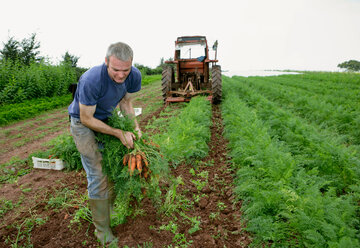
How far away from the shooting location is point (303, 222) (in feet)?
8.11

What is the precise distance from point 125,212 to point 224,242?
1255 millimetres

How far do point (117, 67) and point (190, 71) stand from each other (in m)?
8.99

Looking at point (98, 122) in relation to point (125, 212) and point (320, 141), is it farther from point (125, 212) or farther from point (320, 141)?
point (320, 141)

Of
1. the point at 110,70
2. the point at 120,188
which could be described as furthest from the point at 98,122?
the point at 120,188

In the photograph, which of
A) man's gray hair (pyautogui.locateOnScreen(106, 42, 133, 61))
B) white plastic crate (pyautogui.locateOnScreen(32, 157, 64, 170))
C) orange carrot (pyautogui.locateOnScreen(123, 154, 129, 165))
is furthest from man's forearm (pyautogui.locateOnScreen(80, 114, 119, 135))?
white plastic crate (pyautogui.locateOnScreen(32, 157, 64, 170))

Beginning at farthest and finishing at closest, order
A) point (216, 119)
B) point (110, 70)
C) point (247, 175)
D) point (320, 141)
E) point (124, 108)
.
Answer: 1. point (216, 119)
2. point (320, 141)
3. point (247, 175)
4. point (124, 108)
5. point (110, 70)

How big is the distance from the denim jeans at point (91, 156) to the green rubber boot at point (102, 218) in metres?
0.07

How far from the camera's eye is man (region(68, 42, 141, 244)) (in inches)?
90.7

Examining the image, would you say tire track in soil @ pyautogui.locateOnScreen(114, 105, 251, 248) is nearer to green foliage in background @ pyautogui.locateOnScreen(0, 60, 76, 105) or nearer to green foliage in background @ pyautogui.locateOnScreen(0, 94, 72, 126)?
green foliage in background @ pyautogui.locateOnScreen(0, 94, 72, 126)

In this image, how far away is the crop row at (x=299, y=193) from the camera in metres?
2.45

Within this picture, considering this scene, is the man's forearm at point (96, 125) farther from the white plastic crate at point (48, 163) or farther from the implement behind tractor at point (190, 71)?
the implement behind tractor at point (190, 71)

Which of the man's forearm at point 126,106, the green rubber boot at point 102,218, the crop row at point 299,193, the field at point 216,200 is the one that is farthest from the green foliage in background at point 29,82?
the crop row at point 299,193

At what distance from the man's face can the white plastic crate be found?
10.2 feet

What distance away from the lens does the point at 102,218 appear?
2.70 meters
